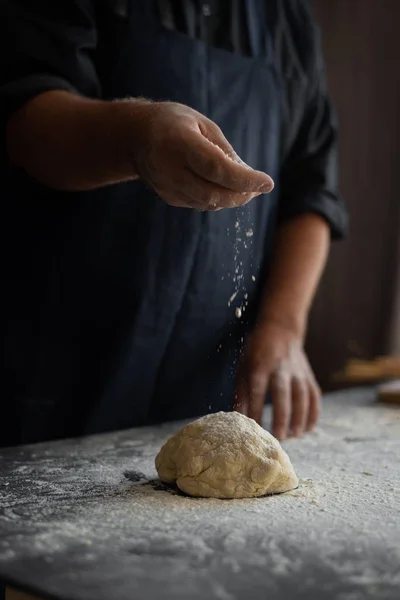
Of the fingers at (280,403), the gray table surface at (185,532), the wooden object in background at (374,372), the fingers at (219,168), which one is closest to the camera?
the gray table surface at (185,532)

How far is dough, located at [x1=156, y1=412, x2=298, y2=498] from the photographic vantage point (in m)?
0.99

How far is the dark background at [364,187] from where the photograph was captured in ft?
8.98

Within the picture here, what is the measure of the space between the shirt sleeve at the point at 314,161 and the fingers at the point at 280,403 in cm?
43

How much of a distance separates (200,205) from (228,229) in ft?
1.17

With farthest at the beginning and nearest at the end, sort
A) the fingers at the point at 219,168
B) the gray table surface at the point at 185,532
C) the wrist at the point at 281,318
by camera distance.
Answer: the wrist at the point at 281,318 → the fingers at the point at 219,168 → the gray table surface at the point at 185,532

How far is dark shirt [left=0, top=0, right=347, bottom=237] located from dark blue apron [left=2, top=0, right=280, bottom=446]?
50mm

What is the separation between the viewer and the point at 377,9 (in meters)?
2.82

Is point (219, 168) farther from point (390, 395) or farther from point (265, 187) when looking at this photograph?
point (390, 395)

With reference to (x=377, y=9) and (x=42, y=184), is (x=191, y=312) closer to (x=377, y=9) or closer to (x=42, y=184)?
(x=42, y=184)

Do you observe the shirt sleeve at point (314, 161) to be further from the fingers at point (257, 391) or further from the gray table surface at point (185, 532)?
the gray table surface at point (185, 532)

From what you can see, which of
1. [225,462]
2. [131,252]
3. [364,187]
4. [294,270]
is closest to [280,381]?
[294,270]

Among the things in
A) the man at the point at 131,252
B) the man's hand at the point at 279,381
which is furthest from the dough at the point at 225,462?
the man's hand at the point at 279,381

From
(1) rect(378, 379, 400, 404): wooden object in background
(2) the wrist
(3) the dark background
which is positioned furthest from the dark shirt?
(3) the dark background

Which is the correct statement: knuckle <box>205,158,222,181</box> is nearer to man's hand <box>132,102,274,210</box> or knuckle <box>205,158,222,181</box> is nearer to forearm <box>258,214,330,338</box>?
man's hand <box>132,102,274,210</box>
